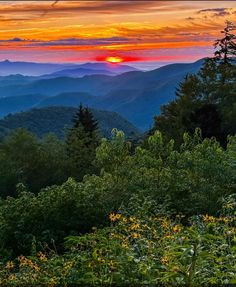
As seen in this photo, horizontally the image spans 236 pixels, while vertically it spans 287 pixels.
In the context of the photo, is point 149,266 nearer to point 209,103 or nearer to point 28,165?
point 209,103

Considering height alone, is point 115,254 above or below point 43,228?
above

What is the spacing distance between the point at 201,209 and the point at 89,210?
3.77 meters

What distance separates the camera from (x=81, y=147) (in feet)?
183

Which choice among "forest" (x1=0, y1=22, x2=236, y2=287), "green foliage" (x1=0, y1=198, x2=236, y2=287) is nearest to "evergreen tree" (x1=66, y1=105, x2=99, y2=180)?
"forest" (x1=0, y1=22, x2=236, y2=287)

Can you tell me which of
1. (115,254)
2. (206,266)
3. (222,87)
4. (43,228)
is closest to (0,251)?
(43,228)

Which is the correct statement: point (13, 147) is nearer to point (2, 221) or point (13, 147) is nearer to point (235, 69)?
point (235, 69)

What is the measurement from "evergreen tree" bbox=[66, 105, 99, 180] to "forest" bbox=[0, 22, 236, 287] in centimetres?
369

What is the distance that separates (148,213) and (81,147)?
44189 millimetres

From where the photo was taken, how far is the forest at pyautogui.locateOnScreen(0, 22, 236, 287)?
230 inches

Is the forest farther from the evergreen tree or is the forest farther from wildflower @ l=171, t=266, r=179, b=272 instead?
the evergreen tree

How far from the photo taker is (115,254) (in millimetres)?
6543

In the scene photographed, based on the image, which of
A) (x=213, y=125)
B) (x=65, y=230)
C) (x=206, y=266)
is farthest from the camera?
(x=213, y=125)

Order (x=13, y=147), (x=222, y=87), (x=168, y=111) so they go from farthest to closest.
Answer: (x=13, y=147), (x=168, y=111), (x=222, y=87)

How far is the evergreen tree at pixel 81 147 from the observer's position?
Result: 54.0 metres
